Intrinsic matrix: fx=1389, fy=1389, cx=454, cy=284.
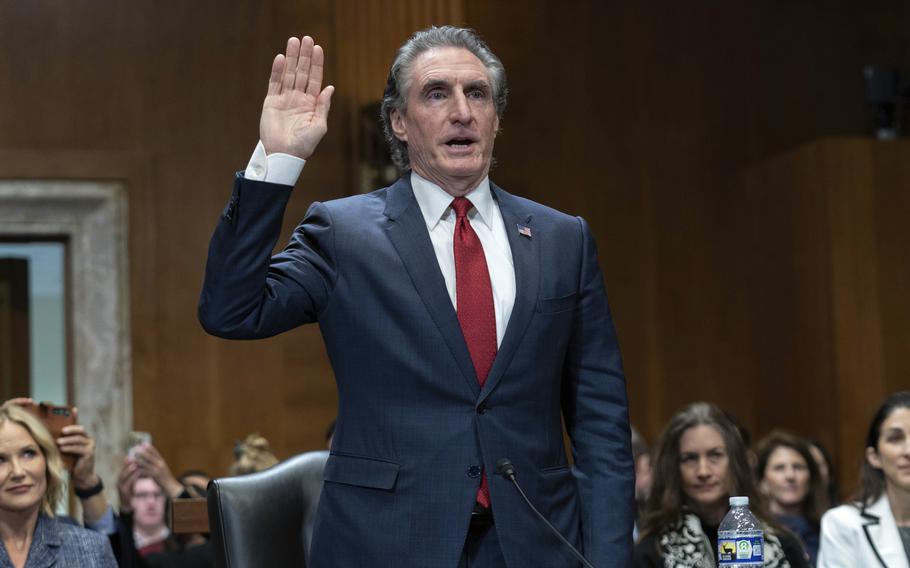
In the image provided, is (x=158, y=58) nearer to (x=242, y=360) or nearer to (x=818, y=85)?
(x=242, y=360)

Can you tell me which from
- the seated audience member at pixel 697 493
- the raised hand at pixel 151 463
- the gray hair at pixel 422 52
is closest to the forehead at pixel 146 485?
the raised hand at pixel 151 463

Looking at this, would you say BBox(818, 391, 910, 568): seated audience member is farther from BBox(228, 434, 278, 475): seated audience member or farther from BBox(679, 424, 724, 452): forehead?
BBox(228, 434, 278, 475): seated audience member

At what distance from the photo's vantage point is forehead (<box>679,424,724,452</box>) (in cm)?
453

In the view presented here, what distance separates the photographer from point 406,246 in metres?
2.28

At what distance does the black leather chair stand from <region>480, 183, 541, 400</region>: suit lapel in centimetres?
90

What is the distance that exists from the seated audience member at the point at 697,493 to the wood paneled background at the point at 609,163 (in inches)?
106

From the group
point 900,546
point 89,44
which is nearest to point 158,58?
point 89,44

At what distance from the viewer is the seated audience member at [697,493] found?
4258mm

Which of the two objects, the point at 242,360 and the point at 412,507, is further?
the point at 242,360

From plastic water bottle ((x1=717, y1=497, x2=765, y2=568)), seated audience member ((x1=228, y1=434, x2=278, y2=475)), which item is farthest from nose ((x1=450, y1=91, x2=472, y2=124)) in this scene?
seated audience member ((x1=228, y1=434, x2=278, y2=475))

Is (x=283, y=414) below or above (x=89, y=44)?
below

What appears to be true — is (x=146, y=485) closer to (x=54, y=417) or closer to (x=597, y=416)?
(x=54, y=417)

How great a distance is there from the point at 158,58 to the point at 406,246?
4950 mm

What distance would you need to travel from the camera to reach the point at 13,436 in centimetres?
398
